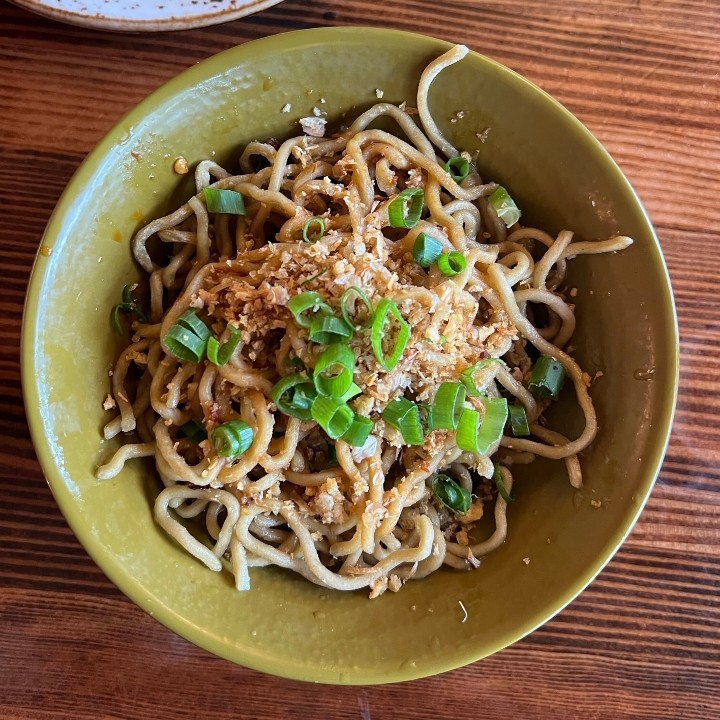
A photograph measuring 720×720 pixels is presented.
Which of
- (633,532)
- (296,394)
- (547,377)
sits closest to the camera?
(296,394)

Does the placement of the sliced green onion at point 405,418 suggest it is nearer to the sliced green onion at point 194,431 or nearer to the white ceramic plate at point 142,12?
the sliced green onion at point 194,431

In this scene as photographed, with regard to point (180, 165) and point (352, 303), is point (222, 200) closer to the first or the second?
point (180, 165)

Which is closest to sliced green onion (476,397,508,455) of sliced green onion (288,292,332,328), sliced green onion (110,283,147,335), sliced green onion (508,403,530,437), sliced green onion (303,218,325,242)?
sliced green onion (508,403,530,437)

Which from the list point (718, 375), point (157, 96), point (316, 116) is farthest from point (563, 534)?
point (157, 96)

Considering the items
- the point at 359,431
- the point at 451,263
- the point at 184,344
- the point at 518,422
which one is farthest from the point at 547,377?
the point at 184,344

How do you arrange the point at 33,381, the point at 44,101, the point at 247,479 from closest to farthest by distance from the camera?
the point at 33,381, the point at 247,479, the point at 44,101

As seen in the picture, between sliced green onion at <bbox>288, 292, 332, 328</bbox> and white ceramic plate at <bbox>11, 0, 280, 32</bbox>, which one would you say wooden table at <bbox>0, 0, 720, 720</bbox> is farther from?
sliced green onion at <bbox>288, 292, 332, 328</bbox>

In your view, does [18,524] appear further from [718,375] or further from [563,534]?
[718,375]
